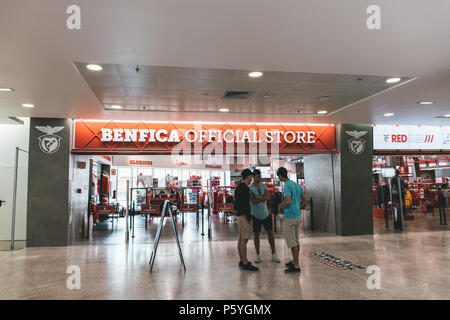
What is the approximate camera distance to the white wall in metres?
8.54

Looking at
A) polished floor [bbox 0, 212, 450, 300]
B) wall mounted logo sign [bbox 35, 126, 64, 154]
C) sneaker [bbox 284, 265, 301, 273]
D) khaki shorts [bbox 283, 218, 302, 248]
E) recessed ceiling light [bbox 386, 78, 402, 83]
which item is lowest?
polished floor [bbox 0, 212, 450, 300]

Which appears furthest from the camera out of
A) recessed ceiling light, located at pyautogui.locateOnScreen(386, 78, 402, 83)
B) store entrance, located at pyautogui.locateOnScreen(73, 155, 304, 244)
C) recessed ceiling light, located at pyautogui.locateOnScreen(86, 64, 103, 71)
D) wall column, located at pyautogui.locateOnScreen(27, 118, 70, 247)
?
store entrance, located at pyautogui.locateOnScreen(73, 155, 304, 244)

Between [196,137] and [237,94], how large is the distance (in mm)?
2832

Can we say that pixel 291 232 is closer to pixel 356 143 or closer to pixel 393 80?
pixel 393 80

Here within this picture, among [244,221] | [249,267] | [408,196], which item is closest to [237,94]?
[244,221]

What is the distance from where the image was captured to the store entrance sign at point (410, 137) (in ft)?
32.0

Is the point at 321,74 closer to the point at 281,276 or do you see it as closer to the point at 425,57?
the point at 425,57

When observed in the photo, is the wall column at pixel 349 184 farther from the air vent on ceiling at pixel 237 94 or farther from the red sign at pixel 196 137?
the air vent on ceiling at pixel 237 94

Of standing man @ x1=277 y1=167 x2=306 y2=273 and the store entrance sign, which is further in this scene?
the store entrance sign

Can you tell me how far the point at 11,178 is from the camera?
864 cm

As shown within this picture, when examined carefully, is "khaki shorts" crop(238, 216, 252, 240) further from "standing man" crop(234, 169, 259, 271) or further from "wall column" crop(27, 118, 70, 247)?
"wall column" crop(27, 118, 70, 247)

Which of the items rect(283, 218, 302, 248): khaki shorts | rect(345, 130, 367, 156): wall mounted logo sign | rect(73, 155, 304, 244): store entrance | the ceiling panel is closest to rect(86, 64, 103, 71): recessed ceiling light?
the ceiling panel

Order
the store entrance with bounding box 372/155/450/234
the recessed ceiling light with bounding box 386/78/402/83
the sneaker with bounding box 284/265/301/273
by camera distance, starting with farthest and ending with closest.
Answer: the store entrance with bounding box 372/155/450/234
the recessed ceiling light with bounding box 386/78/402/83
the sneaker with bounding box 284/265/301/273

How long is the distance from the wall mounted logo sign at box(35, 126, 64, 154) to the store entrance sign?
28.6 feet
